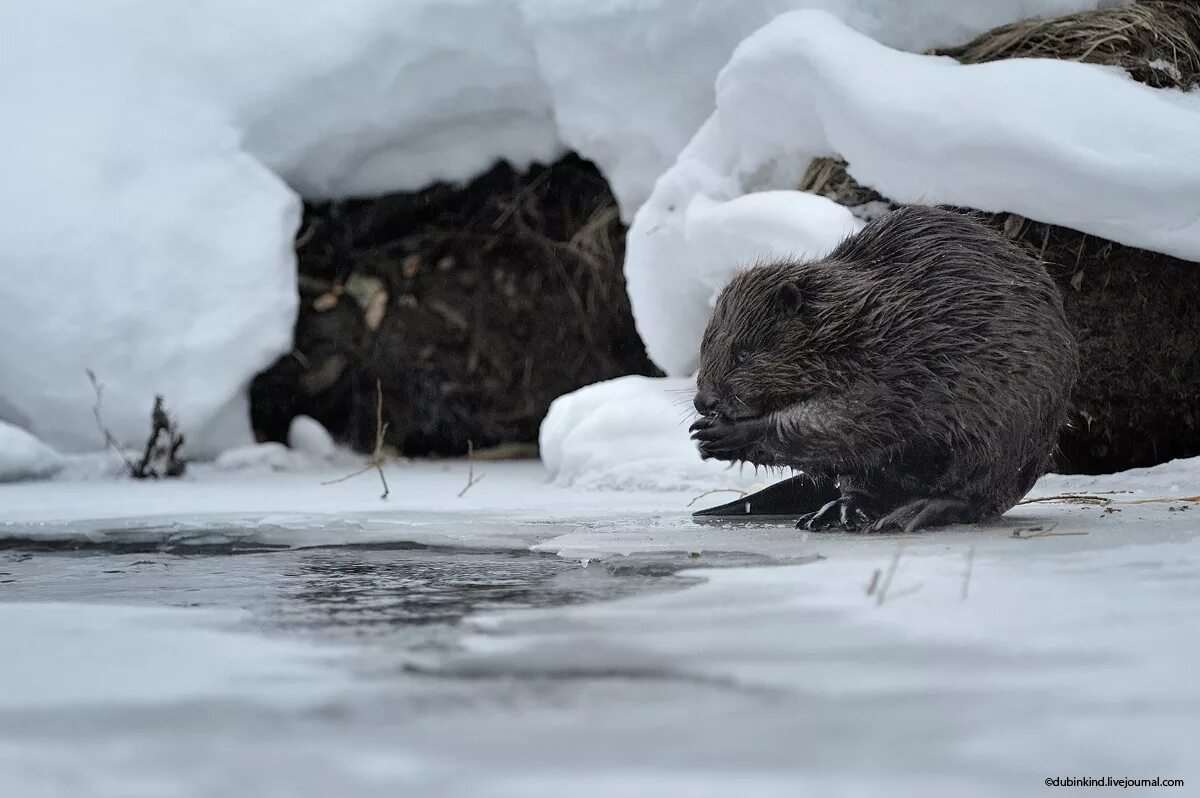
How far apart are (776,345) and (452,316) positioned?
3.47m

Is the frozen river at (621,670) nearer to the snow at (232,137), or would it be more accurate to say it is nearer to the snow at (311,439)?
the snow at (232,137)

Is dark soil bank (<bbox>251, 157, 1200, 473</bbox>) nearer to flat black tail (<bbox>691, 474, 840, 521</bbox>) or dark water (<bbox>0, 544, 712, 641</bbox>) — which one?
flat black tail (<bbox>691, 474, 840, 521</bbox>)

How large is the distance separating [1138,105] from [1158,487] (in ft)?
3.55

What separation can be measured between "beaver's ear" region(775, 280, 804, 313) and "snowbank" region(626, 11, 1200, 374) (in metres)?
0.70

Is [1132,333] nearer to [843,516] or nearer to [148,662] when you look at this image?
[843,516]

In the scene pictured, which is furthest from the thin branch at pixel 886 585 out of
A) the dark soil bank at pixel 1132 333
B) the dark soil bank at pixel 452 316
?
the dark soil bank at pixel 452 316

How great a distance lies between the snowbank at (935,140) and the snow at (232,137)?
64 cm

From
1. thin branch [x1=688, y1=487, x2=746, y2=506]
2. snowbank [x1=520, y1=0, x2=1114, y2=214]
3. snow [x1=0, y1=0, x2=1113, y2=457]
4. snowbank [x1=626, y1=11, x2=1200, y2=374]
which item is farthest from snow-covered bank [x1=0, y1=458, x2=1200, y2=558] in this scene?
snowbank [x1=520, y1=0, x2=1114, y2=214]

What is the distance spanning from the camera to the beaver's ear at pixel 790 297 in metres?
2.40

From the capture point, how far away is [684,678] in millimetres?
1168

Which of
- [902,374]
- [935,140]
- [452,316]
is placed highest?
[935,140]

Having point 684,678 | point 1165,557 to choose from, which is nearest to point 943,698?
point 684,678

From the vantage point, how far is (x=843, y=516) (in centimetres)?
249

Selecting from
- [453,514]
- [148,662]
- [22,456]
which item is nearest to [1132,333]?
[453,514]
